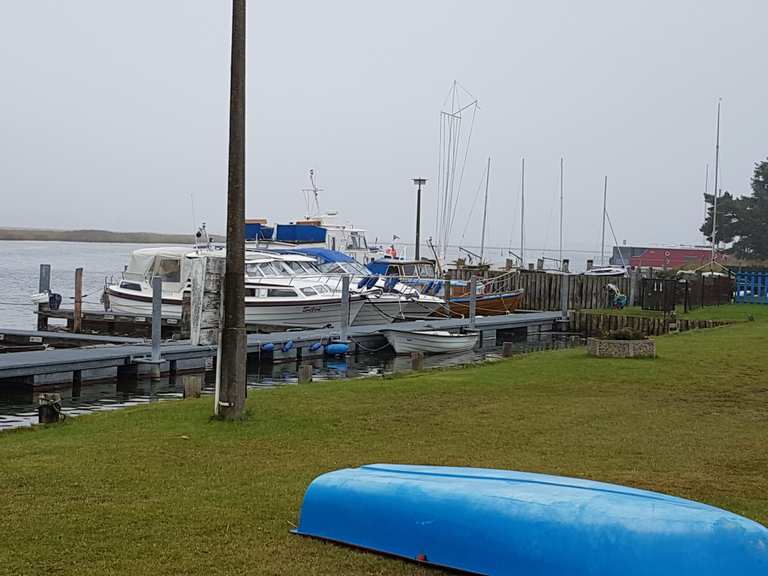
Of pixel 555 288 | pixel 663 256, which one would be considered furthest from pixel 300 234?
pixel 663 256

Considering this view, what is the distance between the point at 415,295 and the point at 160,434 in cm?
2683

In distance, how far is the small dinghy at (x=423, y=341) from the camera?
29.6 meters

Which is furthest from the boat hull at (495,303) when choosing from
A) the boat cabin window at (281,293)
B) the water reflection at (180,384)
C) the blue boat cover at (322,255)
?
the boat cabin window at (281,293)

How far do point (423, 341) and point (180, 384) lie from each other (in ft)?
30.8

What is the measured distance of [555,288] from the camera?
1850 inches

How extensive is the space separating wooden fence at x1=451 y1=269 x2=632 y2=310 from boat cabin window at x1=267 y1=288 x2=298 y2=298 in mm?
13418

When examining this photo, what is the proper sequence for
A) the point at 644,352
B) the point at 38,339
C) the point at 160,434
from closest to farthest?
the point at 160,434
the point at 644,352
the point at 38,339

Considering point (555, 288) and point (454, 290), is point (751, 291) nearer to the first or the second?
point (555, 288)

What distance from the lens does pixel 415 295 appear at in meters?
37.0

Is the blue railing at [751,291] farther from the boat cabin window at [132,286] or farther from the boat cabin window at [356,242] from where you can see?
the boat cabin window at [132,286]

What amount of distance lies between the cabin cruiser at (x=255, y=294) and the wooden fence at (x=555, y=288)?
12.6 meters

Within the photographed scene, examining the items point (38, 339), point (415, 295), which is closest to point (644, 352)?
point (38, 339)

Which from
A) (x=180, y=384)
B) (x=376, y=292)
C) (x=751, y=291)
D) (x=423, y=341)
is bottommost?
(x=180, y=384)

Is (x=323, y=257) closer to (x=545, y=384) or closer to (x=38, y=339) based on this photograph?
(x=38, y=339)
